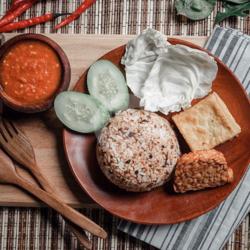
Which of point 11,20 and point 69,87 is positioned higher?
point 11,20

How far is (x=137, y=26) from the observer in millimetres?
2008

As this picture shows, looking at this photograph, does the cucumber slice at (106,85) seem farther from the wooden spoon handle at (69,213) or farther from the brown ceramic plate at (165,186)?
the wooden spoon handle at (69,213)

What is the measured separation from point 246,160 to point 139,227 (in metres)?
0.45

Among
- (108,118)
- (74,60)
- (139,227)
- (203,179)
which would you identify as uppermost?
(74,60)

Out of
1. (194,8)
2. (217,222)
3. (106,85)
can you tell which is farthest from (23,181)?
(194,8)

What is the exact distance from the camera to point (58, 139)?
189 centimetres

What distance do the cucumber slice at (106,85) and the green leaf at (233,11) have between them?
0.46m

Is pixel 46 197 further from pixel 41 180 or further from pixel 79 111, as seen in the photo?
pixel 79 111

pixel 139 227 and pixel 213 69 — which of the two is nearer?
pixel 213 69

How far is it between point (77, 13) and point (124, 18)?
0.18 metres

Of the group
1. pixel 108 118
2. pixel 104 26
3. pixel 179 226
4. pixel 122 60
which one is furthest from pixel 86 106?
pixel 179 226

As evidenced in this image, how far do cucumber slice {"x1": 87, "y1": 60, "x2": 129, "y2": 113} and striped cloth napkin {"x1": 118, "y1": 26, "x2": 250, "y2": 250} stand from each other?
0.36 m

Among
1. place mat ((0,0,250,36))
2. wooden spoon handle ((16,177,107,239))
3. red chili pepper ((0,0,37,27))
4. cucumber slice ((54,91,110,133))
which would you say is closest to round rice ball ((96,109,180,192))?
cucumber slice ((54,91,110,133))

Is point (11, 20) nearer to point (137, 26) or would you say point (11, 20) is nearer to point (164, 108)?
point (137, 26)
